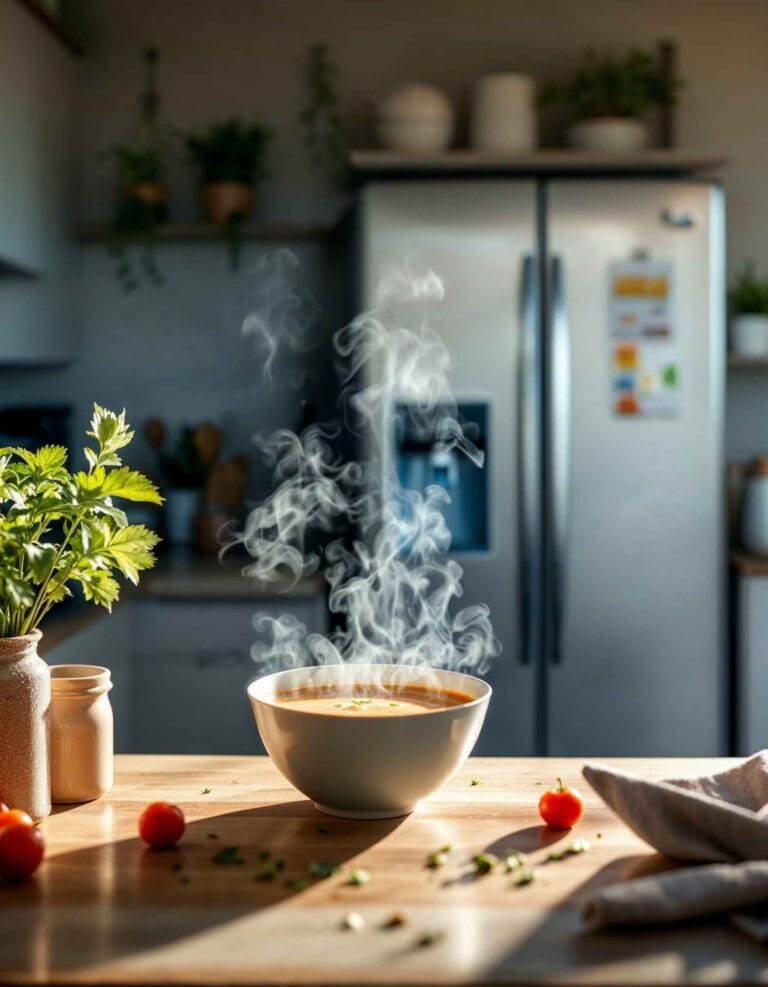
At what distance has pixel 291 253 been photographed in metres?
3.76

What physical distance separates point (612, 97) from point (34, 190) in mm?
1678

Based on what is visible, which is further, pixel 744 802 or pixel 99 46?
pixel 99 46

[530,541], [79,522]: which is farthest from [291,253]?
[79,522]

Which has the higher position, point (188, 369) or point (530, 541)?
point (188, 369)

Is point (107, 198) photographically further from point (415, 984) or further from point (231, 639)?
point (415, 984)

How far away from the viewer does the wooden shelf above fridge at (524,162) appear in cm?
312

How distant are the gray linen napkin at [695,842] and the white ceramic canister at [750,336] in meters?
2.44

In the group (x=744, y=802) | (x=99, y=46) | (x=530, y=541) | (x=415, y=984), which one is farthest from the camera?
(x=99, y=46)

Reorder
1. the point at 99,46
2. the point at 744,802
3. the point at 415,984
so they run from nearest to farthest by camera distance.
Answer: the point at 415,984 < the point at 744,802 < the point at 99,46

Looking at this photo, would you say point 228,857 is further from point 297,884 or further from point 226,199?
point 226,199

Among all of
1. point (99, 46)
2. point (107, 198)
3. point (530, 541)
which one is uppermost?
point (99, 46)

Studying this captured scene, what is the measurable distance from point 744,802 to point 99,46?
10.8 feet

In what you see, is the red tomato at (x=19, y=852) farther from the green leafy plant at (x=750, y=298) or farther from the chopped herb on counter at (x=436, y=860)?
the green leafy plant at (x=750, y=298)

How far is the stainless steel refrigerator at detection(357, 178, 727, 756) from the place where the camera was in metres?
3.08
